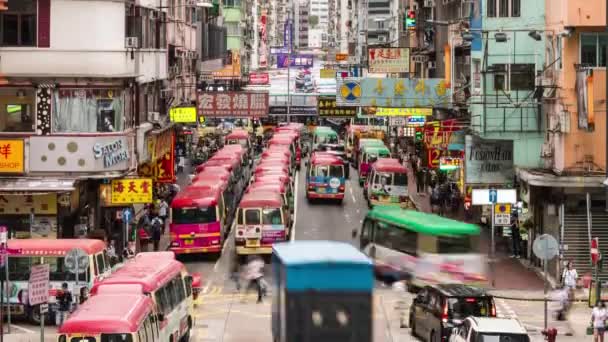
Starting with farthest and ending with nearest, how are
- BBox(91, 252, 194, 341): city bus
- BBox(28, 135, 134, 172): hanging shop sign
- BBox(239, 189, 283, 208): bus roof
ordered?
1. BBox(239, 189, 283, 208): bus roof
2. BBox(28, 135, 134, 172): hanging shop sign
3. BBox(91, 252, 194, 341): city bus

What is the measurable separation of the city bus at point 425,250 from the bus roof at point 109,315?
1114cm

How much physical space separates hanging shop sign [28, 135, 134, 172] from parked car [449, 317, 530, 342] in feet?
63.2

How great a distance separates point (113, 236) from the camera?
49.1m

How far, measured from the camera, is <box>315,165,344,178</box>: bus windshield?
63156mm

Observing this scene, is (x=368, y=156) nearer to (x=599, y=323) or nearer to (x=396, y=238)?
(x=396, y=238)

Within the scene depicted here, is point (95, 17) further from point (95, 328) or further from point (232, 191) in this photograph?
point (95, 328)

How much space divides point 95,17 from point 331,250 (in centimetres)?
2414

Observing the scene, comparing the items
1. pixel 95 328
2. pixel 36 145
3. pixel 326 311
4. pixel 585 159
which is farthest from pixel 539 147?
pixel 326 311

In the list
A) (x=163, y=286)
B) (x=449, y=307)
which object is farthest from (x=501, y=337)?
(x=163, y=286)

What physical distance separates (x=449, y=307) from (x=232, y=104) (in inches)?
1636

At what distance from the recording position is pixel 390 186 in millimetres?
59656

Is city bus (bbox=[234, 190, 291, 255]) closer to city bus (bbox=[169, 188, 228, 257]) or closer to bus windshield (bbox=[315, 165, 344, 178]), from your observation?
city bus (bbox=[169, 188, 228, 257])

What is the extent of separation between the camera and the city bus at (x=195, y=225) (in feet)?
152

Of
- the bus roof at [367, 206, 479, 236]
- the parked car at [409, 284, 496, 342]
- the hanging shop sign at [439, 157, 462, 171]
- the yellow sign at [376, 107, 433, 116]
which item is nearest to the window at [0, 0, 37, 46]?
the bus roof at [367, 206, 479, 236]
